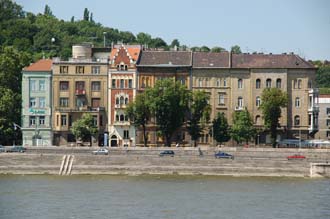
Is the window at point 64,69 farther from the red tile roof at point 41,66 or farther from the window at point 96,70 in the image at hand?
the window at point 96,70

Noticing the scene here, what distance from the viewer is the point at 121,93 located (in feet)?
424

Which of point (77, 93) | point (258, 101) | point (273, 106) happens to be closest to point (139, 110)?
point (77, 93)

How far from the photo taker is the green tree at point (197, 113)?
12331 centimetres

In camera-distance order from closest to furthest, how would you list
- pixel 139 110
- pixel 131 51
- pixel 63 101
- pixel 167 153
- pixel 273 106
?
pixel 167 153 < pixel 273 106 < pixel 139 110 < pixel 63 101 < pixel 131 51

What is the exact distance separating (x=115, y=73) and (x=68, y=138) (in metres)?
8.75

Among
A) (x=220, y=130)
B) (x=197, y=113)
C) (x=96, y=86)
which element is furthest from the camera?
(x=96, y=86)

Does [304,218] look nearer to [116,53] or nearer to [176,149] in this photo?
[176,149]

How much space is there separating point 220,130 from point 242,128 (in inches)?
130

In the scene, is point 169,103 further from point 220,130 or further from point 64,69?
point 64,69

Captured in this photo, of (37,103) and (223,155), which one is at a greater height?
(37,103)

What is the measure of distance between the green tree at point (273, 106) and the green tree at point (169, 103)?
324 inches

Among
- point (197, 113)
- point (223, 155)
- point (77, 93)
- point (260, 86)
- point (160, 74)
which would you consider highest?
point (160, 74)

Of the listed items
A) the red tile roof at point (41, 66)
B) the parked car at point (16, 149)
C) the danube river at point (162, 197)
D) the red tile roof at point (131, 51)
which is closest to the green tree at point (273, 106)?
the red tile roof at point (131, 51)

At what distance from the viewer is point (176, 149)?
115188 mm
